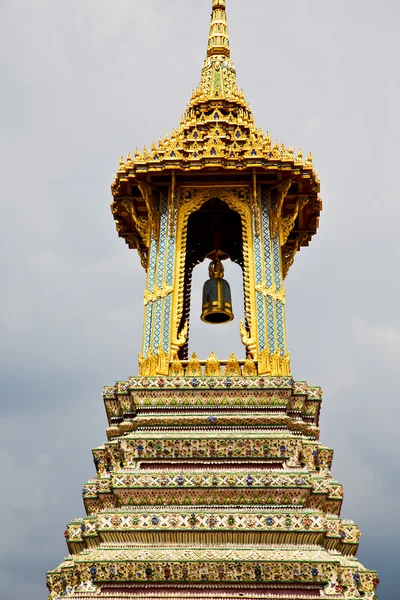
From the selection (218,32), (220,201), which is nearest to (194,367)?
(220,201)

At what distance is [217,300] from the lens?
2453cm

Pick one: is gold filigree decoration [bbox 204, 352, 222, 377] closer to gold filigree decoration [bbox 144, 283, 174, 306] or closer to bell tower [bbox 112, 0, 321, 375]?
bell tower [bbox 112, 0, 321, 375]

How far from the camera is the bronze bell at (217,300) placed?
2448 cm

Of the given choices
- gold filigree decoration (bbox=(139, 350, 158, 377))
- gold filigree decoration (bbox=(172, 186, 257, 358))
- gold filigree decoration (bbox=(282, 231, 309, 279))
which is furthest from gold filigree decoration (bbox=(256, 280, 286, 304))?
gold filigree decoration (bbox=(282, 231, 309, 279))

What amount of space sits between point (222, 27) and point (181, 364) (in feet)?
35.7

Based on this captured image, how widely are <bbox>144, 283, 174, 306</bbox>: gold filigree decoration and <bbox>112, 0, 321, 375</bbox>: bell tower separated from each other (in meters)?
0.02

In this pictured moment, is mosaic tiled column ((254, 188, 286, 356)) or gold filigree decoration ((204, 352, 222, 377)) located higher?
mosaic tiled column ((254, 188, 286, 356))

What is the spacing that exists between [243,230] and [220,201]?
258cm

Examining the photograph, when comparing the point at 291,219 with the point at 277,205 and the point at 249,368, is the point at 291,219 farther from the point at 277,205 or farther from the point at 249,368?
the point at 249,368

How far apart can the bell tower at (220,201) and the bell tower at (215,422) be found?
0.03m

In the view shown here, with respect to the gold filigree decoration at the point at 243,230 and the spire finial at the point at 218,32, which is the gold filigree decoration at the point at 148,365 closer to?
the gold filigree decoration at the point at 243,230

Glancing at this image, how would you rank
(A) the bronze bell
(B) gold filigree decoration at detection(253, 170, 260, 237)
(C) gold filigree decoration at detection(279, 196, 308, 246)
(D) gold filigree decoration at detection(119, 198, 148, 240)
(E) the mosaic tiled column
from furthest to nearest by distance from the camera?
1. (A) the bronze bell
2. (D) gold filigree decoration at detection(119, 198, 148, 240)
3. (C) gold filigree decoration at detection(279, 196, 308, 246)
4. (B) gold filigree decoration at detection(253, 170, 260, 237)
5. (E) the mosaic tiled column

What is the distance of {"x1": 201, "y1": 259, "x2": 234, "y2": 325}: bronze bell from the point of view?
2448 cm

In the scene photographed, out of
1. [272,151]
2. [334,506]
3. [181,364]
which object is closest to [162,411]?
[181,364]
